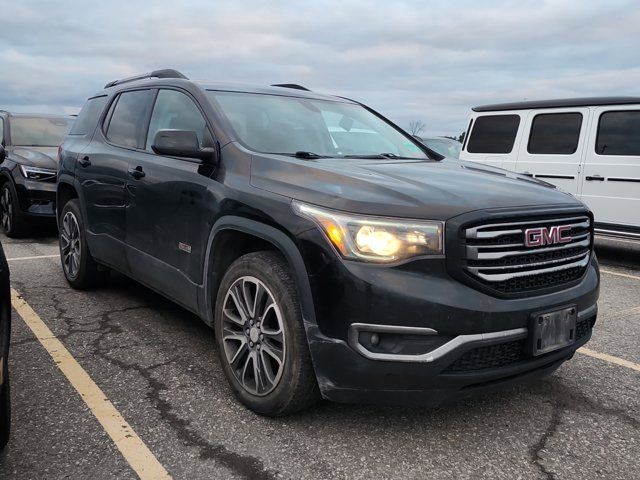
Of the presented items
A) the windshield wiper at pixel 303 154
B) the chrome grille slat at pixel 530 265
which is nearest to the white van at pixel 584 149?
the chrome grille slat at pixel 530 265

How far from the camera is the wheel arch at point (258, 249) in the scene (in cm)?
258

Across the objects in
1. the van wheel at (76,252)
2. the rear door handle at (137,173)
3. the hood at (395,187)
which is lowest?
the van wheel at (76,252)

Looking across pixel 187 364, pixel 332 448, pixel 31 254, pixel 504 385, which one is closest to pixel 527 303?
pixel 504 385

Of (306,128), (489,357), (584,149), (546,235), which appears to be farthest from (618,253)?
(489,357)

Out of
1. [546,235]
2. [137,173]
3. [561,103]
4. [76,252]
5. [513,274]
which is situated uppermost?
[561,103]

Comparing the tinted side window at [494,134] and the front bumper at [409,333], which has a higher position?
the tinted side window at [494,134]

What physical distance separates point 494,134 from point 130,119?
5790 millimetres

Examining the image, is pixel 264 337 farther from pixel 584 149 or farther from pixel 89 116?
pixel 584 149

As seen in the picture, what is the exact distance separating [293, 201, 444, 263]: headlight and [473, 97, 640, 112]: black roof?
19.0 feet

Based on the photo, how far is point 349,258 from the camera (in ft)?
8.06

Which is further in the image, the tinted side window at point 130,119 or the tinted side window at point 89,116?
the tinted side window at point 89,116

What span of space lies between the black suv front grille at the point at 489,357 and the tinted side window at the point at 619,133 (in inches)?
216

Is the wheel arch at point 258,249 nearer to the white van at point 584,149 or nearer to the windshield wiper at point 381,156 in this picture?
the windshield wiper at point 381,156

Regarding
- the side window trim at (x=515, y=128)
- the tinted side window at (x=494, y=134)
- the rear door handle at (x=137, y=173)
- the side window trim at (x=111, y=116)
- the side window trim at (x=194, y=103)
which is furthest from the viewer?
the tinted side window at (x=494, y=134)
